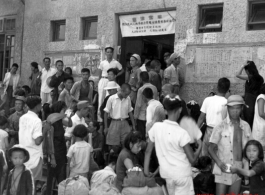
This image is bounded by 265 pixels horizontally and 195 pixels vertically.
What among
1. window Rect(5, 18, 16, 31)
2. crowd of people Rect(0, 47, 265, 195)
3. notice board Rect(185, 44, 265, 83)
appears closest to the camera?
crowd of people Rect(0, 47, 265, 195)

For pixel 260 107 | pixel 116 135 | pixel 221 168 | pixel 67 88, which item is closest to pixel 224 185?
pixel 221 168

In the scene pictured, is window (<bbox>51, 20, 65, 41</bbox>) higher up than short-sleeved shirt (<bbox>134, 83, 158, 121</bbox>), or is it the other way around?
window (<bbox>51, 20, 65, 41</bbox>)

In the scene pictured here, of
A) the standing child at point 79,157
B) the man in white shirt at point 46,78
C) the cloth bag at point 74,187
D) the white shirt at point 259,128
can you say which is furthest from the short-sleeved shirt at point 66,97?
the white shirt at point 259,128

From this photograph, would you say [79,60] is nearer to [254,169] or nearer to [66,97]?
[66,97]

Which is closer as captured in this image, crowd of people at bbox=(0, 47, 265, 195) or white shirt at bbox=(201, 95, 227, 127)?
crowd of people at bbox=(0, 47, 265, 195)

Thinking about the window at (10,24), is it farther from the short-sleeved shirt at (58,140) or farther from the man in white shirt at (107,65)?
the short-sleeved shirt at (58,140)

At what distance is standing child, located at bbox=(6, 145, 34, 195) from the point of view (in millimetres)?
6031

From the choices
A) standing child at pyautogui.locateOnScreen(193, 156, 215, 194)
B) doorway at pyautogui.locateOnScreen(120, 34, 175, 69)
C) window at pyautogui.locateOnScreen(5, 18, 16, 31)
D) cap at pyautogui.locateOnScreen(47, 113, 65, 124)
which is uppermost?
window at pyautogui.locateOnScreen(5, 18, 16, 31)

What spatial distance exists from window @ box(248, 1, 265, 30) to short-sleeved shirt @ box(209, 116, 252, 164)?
442cm

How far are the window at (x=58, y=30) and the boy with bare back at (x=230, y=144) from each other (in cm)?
835

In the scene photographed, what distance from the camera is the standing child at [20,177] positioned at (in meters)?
6.03

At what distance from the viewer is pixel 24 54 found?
13.9 meters

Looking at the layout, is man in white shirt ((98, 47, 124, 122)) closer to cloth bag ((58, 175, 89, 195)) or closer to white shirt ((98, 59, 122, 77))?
white shirt ((98, 59, 122, 77))

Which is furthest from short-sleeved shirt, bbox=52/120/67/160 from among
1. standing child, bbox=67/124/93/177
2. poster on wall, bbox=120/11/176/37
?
poster on wall, bbox=120/11/176/37
